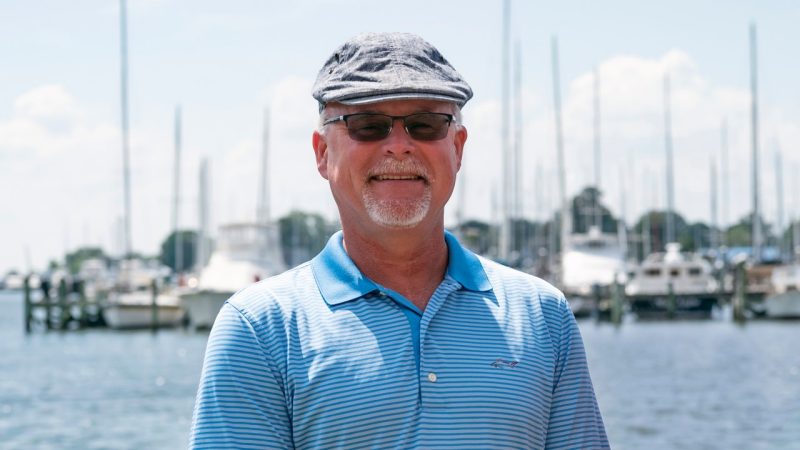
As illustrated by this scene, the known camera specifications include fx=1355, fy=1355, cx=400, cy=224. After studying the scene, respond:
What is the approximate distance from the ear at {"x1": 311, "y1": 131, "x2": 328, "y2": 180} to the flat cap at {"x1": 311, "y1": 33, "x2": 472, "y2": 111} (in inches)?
6.1

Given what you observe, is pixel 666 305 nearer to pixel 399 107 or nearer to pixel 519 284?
pixel 519 284

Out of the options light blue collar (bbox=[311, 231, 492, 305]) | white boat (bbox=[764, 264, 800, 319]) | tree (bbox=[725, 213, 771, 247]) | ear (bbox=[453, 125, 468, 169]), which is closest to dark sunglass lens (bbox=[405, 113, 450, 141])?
ear (bbox=[453, 125, 468, 169])

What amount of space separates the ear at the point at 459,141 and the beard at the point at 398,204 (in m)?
0.17

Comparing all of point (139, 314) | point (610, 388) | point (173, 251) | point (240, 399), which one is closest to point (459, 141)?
point (240, 399)

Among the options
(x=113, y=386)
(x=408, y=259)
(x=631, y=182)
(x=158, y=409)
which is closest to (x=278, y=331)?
(x=408, y=259)

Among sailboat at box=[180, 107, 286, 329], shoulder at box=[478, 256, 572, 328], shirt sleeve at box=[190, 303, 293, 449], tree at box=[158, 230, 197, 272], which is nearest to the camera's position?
shirt sleeve at box=[190, 303, 293, 449]

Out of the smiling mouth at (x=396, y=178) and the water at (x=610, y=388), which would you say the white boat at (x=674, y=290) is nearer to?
the water at (x=610, y=388)

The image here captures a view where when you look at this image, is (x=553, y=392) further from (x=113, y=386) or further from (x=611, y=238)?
(x=611, y=238)

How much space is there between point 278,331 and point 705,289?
5899 cm

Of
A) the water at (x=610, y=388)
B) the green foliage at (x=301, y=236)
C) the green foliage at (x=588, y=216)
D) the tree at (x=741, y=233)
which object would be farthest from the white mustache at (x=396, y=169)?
the tree at (x=741, y=233)

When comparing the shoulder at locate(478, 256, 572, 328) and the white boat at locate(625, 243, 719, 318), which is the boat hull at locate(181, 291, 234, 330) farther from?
the shoulder at locate(478, 256, 572, 328)

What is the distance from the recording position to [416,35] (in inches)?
126

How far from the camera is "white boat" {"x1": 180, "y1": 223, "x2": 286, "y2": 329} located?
5094 cm

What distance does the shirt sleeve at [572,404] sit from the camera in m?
3.18
